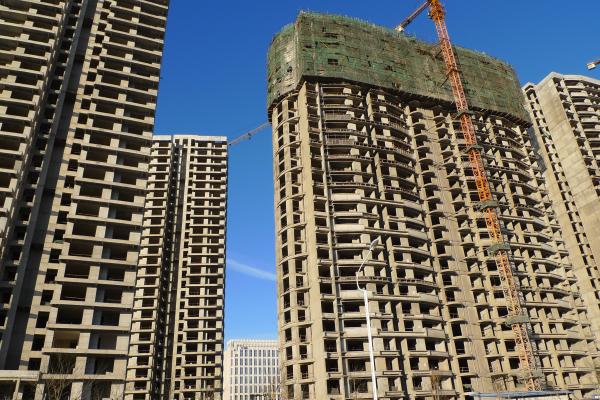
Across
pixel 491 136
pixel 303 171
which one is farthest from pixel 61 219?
pixel 491 136

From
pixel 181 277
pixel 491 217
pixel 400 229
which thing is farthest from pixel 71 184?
pixel 491 217

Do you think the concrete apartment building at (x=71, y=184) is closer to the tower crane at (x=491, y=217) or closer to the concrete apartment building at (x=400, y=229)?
the concrete apartment building at (x=400, y=229)

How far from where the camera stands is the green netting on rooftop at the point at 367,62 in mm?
91062

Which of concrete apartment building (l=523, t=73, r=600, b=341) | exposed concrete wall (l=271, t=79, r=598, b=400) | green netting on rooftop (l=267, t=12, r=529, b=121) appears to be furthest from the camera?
concrete apartment building (l=523, t=73, r=600, b=341)

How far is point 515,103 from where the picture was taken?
10881cm

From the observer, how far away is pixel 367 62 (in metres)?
94.3

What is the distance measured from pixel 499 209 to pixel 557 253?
15.8 meters

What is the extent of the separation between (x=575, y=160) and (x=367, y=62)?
202 feet

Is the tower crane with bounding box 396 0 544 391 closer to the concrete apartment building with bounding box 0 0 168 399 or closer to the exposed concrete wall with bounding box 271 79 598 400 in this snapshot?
the exposed concrete wall with bounding box 271 79 598 400

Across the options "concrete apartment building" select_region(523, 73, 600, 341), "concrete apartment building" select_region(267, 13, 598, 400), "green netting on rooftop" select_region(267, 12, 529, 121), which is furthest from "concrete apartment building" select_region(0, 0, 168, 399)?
"concrete apartment building" select_region(523, 73, 600, 341)

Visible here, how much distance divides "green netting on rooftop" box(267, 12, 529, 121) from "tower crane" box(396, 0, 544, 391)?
290 cm

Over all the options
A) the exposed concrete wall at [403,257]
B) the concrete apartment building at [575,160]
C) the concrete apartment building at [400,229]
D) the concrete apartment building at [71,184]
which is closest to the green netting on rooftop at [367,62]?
the concrete apartment building at [400,229]

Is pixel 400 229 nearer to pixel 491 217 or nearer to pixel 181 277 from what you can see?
pixel 491 217

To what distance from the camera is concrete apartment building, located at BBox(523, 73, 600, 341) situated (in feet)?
349
